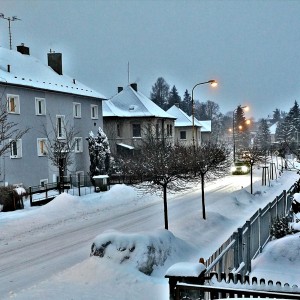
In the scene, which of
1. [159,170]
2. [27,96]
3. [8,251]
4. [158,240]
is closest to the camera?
[158,240]

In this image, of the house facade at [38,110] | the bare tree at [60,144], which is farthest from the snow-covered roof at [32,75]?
the bare tree at [60,144]

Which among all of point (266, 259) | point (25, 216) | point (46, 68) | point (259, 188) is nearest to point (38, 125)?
point (46, 68)

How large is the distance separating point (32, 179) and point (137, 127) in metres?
19.8

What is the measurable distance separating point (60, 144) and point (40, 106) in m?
3.73

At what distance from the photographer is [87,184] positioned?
34812 mm

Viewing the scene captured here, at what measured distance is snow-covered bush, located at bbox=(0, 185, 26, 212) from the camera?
2186 centimetres

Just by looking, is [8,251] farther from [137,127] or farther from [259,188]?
[137,127]

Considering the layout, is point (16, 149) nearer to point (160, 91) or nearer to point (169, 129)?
point (169, 129)

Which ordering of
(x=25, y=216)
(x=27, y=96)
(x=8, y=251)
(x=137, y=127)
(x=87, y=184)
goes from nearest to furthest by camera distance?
(x=8, y=251) → (x=25, y=216) → (x=27, y=96) → (x=87, y=184) → (x=137, y=127)

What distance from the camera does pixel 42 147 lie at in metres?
32.2

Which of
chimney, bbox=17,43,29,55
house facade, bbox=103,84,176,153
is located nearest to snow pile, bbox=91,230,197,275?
chimney, bbox=17,43,29,55

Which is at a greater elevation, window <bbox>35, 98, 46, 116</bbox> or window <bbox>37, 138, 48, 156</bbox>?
window <bbox>35, 98, 46, 116</bbox>

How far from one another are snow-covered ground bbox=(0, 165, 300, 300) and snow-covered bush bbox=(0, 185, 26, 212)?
0.60 meters

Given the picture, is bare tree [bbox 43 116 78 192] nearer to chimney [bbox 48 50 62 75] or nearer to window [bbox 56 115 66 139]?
window [bbox 56 115 66 139]
